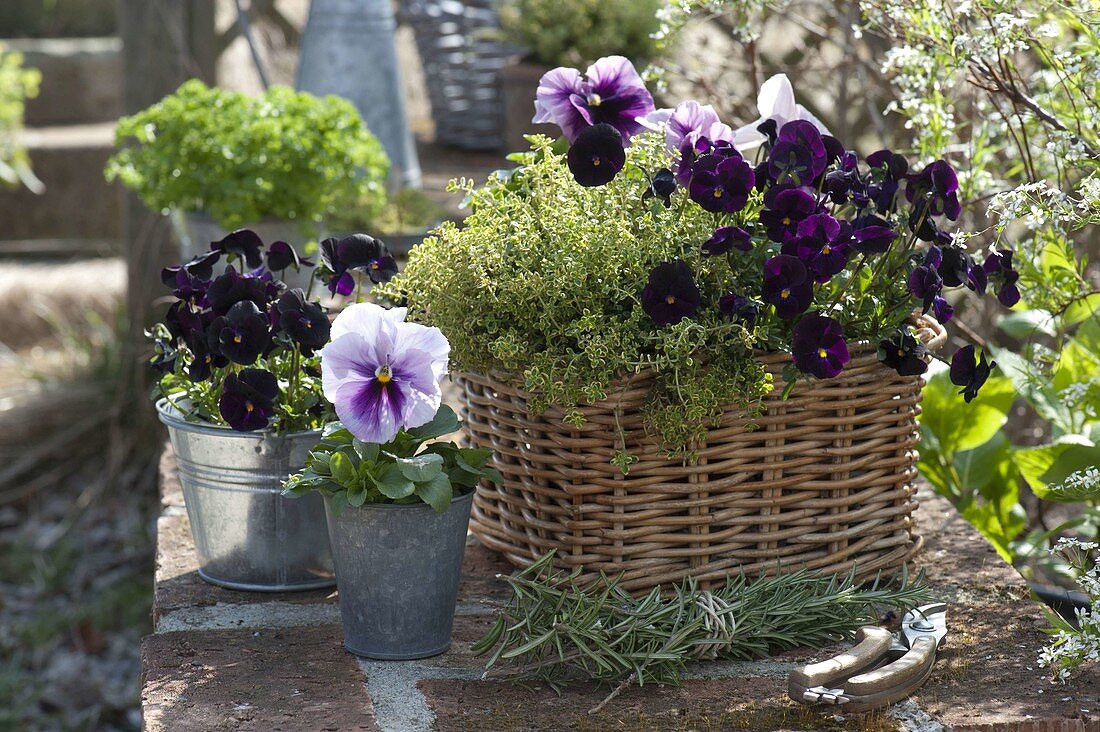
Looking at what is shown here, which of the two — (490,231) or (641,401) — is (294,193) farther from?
(641,401)

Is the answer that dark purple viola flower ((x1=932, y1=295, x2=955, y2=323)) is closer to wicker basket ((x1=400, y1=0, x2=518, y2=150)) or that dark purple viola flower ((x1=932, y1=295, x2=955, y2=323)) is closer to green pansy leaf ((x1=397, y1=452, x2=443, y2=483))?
green pansy leaf ((x1=397, y1=452, x2=443, y2=483))

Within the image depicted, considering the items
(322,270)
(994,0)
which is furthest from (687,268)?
(994,0)

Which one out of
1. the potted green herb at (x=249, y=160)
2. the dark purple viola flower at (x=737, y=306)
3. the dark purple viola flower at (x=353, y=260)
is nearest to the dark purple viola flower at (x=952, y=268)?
the dark purple viola flower at (x=737, y=306)

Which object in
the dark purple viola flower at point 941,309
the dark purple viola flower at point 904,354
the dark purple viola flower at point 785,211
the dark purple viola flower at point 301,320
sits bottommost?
the dark purple viola flower at point 904,354

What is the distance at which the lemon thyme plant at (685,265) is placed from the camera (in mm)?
1370

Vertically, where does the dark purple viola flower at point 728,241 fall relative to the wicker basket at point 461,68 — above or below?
below

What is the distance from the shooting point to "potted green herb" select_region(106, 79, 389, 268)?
251cm

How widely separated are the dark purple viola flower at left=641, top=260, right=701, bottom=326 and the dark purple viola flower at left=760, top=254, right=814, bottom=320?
86 mm

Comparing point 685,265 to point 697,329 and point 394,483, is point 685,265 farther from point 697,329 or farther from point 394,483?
point 394,483

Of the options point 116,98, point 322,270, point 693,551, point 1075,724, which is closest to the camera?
point 1075,724

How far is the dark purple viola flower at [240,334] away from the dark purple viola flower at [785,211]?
1.99ft

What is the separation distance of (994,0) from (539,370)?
0.82 m

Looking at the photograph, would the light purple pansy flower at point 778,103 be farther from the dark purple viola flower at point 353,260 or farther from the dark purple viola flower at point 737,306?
the dark purple viola flower at point 353,260

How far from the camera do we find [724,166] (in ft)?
4.54
